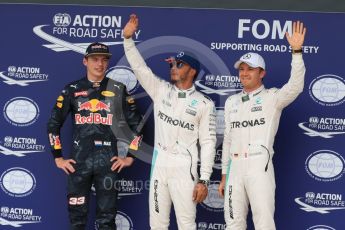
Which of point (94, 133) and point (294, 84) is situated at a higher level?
point (294, 84)

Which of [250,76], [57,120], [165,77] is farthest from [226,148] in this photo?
[57,120]

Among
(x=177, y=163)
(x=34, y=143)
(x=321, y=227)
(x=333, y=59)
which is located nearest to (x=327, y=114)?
(x=333, y=59)

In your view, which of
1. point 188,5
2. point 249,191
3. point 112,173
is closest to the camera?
point 249,191

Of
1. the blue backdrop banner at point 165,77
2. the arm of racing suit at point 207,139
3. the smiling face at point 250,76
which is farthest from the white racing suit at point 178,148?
the blue backdrop banner at point 165,77

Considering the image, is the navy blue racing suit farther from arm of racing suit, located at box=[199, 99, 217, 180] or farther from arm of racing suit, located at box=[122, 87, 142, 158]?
arm of racing suit, located at box=[199, 99, 217, 180]

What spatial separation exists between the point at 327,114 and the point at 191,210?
1.43m

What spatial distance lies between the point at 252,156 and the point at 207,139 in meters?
0.36

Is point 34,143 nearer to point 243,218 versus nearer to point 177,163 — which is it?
point 177,163

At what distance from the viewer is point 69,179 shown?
448 cm

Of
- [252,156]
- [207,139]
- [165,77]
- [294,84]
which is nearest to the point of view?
[294,84]

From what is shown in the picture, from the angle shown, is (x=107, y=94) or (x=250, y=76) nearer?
(x=250, y=76)

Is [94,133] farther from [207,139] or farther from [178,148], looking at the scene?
[207,139]

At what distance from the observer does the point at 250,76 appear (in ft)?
14.0

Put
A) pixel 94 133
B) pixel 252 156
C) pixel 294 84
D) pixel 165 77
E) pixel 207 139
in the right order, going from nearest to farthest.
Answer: pixel 294 84 → pixel 252 156 → pixel 207 139 → pixel 94 133 → pixel 165 77
